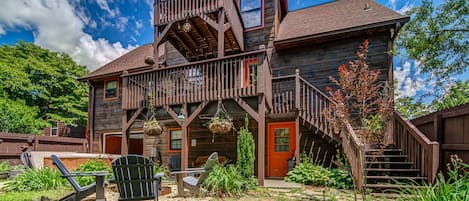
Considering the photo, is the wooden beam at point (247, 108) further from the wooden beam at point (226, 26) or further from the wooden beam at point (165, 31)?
the wooden beam at point (165, 31)

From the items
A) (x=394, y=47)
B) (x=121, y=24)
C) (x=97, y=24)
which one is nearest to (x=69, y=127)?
(x=121, y=24)

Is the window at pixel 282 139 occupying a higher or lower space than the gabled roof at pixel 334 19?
lower

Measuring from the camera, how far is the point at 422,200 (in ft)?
9.97

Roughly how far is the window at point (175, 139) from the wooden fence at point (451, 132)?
792 centimetres

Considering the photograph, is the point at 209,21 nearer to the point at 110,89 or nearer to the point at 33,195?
the point at 33,195

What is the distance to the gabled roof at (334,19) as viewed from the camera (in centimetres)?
782

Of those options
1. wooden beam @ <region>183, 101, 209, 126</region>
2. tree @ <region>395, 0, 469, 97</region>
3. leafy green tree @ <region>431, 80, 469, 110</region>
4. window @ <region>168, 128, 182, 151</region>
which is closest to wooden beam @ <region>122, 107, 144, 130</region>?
wooden beam @ <region>183, 101, 209, 126</region>

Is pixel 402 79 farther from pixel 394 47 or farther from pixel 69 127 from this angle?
pixel 69 127

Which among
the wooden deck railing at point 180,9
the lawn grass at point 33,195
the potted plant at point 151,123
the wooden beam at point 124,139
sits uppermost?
the wooden deck railing at point 180,9

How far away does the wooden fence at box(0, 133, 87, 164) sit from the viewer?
10.2m

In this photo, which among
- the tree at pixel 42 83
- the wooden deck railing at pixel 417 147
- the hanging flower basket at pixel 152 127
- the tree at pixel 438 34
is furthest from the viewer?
the tree at pixel 42 83

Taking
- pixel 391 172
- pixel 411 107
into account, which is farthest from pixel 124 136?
pixel 411 107

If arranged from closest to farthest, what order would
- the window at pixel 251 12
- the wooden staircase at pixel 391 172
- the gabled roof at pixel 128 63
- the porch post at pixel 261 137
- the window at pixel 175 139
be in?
the wooden staircase at pixel 391 172, the porch post at pixel 261 137, the window at pixel 251 12, the window at pixel 175 139, the gabled roof at pixel 128 63

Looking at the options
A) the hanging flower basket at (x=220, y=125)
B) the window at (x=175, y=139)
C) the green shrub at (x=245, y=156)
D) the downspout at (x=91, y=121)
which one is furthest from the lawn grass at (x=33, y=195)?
the downspout at (x=91, y=121)
